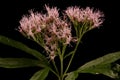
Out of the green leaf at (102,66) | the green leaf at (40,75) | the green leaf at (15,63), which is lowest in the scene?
the green leaf at (102,66)

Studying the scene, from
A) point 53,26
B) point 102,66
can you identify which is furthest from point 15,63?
point 102,66

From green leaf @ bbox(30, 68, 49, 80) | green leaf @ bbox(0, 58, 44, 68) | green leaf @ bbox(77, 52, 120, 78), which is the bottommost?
green leaf @ bbox(77, 52, 120, 78)

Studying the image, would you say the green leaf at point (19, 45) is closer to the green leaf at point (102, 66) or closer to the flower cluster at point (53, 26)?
the flower cluster at point (53, 26)

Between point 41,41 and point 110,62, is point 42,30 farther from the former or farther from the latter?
point 110,62

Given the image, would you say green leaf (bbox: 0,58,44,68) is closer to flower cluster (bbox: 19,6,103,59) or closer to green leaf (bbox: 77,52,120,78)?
flower cluster (bbox: 19,6,103,59)

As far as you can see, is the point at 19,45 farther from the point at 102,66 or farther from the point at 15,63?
the point at 102,66

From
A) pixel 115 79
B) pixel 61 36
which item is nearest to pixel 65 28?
pixel 61 36

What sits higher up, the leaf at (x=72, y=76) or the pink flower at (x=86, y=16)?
the pink flower at (x=86, y=16)
